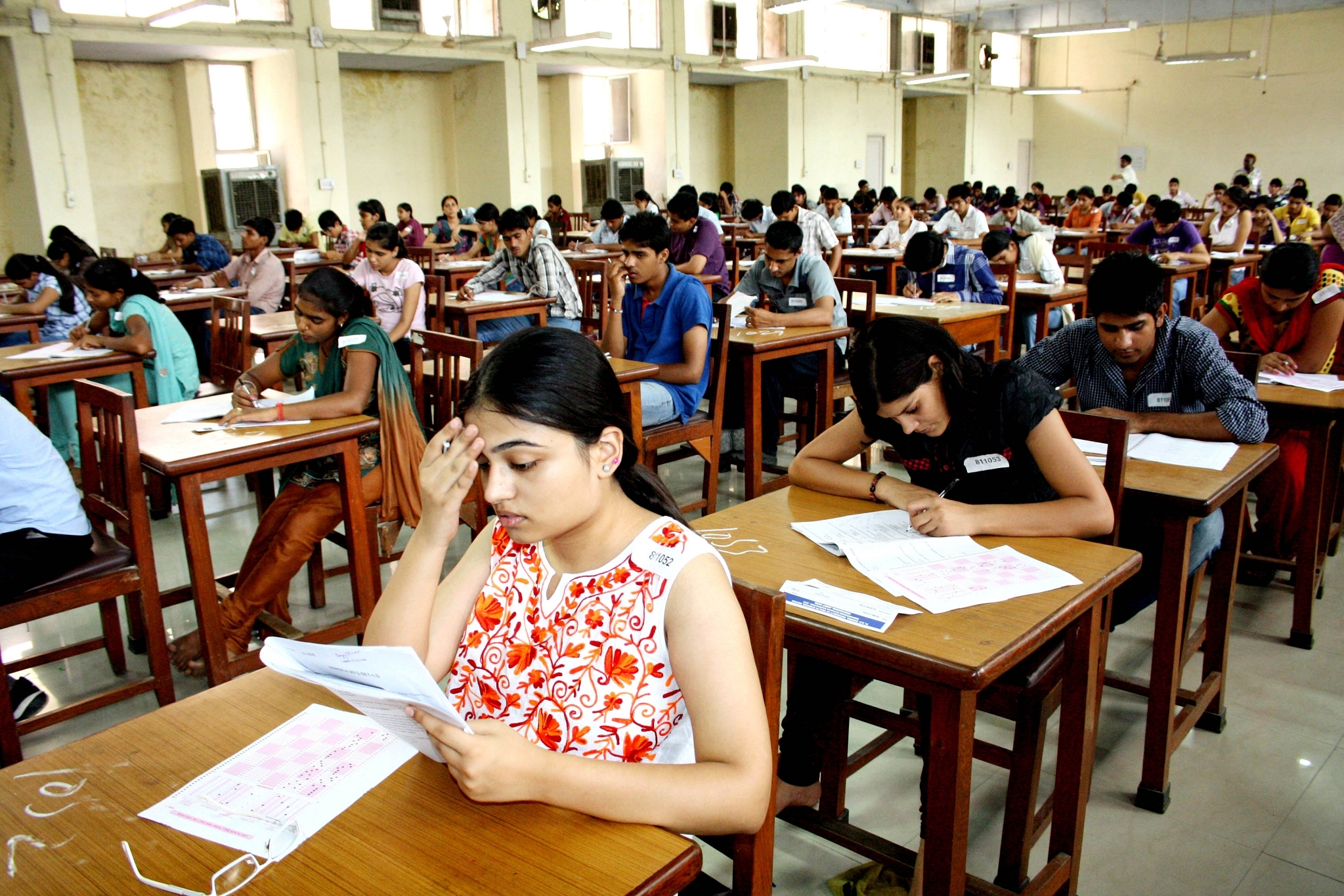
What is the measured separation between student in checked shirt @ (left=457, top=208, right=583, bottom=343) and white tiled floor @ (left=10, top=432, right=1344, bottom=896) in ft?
8.15

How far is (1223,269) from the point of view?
23.3ft

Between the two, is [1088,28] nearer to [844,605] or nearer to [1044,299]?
[1044,299]

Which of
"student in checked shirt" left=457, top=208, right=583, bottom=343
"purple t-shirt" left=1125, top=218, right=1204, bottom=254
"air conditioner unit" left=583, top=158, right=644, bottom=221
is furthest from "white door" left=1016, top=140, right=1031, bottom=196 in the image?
"student in checked shirt" left=457, top=208, right=583, bottom=343

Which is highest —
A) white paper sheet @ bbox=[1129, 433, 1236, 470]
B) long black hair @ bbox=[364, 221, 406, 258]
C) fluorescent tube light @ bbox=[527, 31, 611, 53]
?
fluorescent tube light @ bbox=[527, 31, 611, 53]

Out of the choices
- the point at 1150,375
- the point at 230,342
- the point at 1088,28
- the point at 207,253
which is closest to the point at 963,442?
the point at 1150,375

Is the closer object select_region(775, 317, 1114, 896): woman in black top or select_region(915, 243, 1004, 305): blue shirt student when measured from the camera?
select_region(775, 317, 1114, 896): woman in black top

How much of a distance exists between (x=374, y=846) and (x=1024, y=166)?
2017 cm

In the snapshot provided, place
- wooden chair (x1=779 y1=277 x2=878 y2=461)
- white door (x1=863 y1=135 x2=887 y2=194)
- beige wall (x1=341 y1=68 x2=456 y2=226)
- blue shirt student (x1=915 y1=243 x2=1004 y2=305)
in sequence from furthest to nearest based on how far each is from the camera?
white door (x1=863 y1=135 x2=887 y2=194), beige wall (x1=341 y1=68 x2=456 y2=226), blue shirt student (x1=915 y1=243 x2=1004 y2=305), wooden chair (x1=779 y1=277 x2=878 y2=461)

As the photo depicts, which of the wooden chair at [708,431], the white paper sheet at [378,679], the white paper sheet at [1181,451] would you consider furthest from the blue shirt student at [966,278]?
the white paper sheet at [378,679]

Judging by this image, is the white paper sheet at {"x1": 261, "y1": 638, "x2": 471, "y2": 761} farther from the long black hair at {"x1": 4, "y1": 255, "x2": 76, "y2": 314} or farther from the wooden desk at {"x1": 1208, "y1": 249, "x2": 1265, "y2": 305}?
the wooden desk at {"x1": 1208, "y1": 249, "x2": 1265, "y2": 305}

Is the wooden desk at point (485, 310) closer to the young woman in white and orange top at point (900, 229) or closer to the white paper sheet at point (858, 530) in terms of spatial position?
the white paper sheet at point (858, 530)

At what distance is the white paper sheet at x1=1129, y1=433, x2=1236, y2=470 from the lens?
207cm

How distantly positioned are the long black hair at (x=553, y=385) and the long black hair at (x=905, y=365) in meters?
0.70

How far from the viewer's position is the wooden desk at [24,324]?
4.73 m
